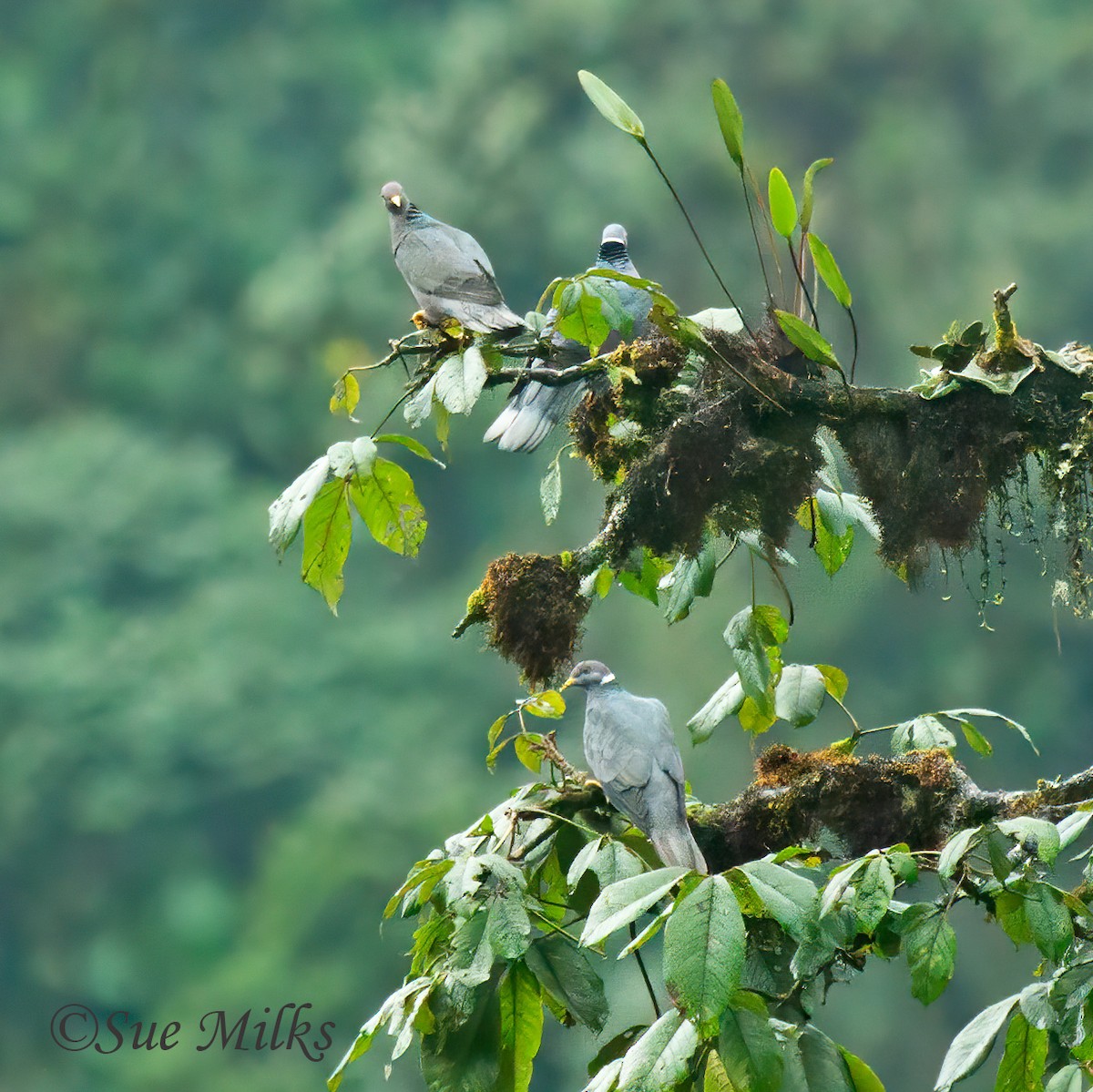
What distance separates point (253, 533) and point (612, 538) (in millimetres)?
7049

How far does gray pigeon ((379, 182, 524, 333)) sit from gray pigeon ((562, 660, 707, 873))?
2.12ft

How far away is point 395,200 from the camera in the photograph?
307cm

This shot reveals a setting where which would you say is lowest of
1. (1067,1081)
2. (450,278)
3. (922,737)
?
(1067,1081)

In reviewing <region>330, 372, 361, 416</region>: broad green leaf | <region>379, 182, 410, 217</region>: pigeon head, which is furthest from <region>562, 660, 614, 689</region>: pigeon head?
<region>379, 182, 410, 217</region>: pigeon head

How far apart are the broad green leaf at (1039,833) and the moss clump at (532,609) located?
0.60 metres

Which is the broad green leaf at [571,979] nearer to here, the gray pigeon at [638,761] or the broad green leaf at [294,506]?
the gray pigeon at [638,761]

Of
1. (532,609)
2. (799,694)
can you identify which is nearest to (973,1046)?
(799,694)

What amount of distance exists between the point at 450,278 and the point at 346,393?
99 cm

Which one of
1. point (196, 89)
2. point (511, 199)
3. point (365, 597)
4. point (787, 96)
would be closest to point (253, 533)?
point (365, 597)

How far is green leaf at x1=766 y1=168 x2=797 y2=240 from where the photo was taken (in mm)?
1526

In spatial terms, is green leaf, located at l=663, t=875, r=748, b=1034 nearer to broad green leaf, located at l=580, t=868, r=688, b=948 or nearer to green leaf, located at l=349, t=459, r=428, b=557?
broad green leaf, located at l=580, t=868, r=688, b=948

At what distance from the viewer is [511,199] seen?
9.23m

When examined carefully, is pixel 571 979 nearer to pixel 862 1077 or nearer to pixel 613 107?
pixel 862 1077

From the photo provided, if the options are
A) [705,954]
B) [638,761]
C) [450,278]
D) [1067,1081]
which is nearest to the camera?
[705,954]
